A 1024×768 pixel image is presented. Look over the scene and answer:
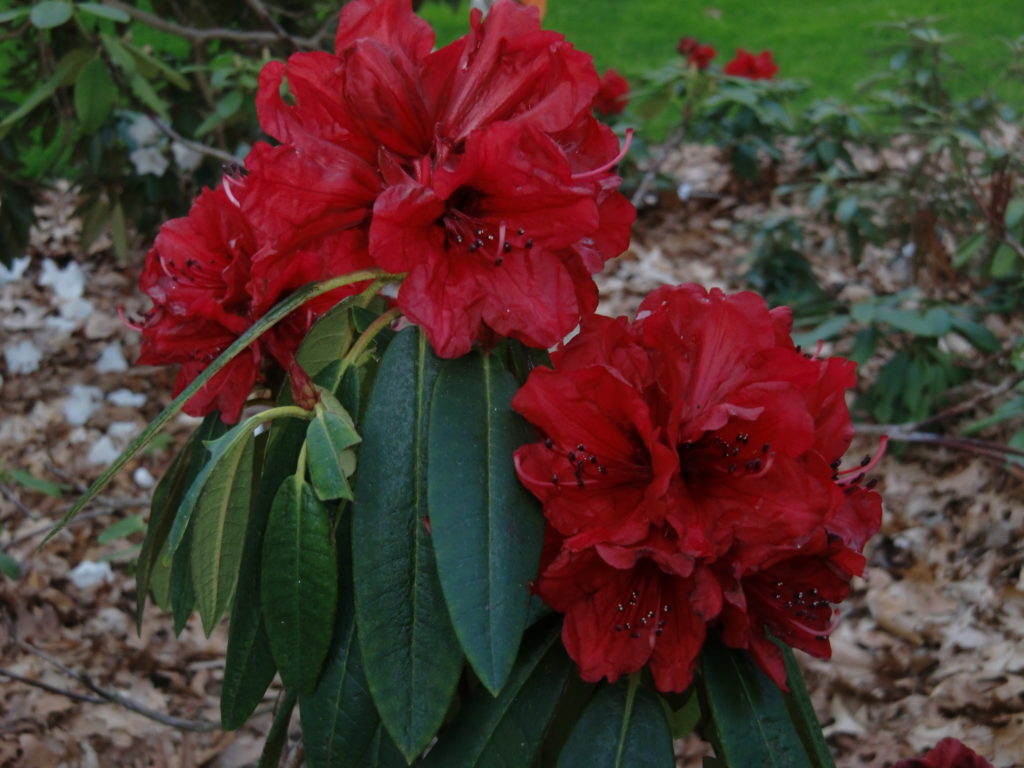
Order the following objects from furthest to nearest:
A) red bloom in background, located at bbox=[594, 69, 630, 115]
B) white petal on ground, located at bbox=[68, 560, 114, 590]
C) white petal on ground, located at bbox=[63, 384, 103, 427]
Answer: red bloom in background, located at bbox=[594, 69, 630, 115], white petal on ground, located at bbox=[63, 384, 103, 427], white petal on ground, located at bbox=[68, 560, 114, 590]

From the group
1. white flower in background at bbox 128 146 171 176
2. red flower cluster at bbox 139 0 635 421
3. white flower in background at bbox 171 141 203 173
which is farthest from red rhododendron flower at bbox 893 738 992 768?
white flower in background at bbox 128 146 171 176

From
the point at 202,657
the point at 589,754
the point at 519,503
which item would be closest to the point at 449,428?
the point at 519,503

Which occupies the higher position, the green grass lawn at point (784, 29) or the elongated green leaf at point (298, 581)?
the elongated green leaf at point (298, 581)

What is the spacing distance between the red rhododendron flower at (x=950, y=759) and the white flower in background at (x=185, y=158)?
7.98 feet

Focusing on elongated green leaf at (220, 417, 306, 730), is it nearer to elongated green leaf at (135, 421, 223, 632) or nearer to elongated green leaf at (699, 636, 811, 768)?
elongated green leaf at (135, 421, 223, 632)

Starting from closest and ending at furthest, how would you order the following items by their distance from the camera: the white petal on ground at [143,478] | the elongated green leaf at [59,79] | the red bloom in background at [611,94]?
the elongated green leaf at [59,79] < the white petal on ground at [143,478] < the red bloom in background at [611,94]

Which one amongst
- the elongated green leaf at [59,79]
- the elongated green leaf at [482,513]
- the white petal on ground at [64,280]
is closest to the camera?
the elongated green leaf at [482,513]

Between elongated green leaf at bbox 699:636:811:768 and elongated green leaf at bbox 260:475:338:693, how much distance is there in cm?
32

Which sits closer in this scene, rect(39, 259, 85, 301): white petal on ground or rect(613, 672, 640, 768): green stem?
rect(613, 672, 640, 768): green stem

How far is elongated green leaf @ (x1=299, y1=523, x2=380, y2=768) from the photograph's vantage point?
33.1 inches

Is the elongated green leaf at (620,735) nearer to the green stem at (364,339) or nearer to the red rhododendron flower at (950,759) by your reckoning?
the green stem at (364,339)

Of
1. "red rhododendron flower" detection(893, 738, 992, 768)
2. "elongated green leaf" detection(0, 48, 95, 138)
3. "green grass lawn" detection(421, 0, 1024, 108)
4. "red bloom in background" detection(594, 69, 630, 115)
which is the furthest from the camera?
"green grass lawn" detection(421, 0, 1024, 108)

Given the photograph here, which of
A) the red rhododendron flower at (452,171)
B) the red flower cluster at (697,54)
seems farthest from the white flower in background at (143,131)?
the red rhododendron flower at (452,171)

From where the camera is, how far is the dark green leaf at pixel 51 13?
2.11 m
